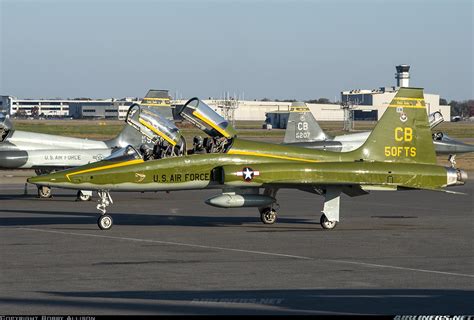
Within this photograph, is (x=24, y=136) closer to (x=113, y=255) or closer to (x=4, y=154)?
(x=4, y=154)

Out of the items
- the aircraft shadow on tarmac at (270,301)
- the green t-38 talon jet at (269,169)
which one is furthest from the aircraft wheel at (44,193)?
the aircraft shadow on tarmac at (270,301)

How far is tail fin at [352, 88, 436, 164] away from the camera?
2145 centimetres

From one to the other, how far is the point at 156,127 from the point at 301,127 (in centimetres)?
2105

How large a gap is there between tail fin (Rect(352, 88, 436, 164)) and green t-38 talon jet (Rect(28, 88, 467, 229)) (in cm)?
2

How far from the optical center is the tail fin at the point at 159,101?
3331 cm

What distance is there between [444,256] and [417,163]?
5.61m

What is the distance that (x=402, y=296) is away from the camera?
11.8 m

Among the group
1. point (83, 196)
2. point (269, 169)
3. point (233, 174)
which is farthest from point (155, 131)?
point (83, 196)

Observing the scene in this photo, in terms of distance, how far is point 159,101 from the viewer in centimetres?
3350

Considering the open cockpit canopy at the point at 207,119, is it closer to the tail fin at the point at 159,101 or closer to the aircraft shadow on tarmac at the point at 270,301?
the aircraft shadow on tarmac at the point at 270,301

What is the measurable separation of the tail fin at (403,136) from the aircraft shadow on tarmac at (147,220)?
2316 millimetres

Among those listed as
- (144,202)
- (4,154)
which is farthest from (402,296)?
(4,154)

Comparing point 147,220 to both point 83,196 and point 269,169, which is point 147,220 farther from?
point 83,196

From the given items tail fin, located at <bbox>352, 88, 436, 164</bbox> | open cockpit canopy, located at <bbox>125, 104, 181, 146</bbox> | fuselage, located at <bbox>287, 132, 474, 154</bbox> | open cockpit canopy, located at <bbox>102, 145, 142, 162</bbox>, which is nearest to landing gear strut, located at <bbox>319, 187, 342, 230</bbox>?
tail fin, located at <bbox>352, 88, 436, 164</bbox>
